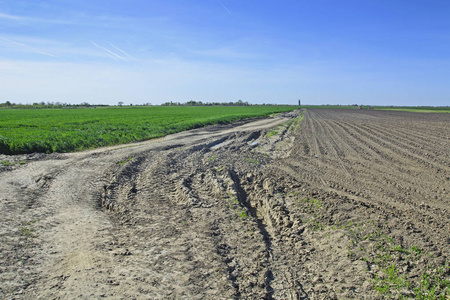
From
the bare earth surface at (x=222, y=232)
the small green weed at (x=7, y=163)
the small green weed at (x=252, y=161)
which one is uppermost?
the small green weed at (x=7, y=163)

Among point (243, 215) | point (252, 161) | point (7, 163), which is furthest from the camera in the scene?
point (252, 161)

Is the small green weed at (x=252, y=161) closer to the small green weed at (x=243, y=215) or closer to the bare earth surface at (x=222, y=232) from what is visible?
the bare earth surface at (x=222, y=232)

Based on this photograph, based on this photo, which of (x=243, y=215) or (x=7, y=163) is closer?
(x=243, y=215)

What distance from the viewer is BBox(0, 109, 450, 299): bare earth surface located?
3535 millimetres

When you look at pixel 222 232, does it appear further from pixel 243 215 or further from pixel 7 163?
pixel 7 163

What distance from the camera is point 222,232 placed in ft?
16.5

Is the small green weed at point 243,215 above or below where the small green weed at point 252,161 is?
below

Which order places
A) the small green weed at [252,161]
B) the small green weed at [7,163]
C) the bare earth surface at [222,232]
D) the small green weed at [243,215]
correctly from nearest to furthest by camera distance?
the bare earth surface at [222,232] < the small green weed at [243,215] < the small green weed at [7,163] < the small green weed at [252,161]

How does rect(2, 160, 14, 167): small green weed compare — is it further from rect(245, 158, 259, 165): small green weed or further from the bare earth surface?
rect(245, 158, 259, 165): small green weed

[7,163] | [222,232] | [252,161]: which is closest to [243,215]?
[222,232]

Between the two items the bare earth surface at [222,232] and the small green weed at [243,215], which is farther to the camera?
the small green weed at [243,215]

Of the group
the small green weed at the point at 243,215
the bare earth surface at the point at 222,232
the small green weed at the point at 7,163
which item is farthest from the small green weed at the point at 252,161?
the small green weed at the point at 7,163

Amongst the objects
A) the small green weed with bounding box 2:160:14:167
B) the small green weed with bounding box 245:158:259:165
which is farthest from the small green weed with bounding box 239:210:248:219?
the small green weed with bounding box 2:160:14:167

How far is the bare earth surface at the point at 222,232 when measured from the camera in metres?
3.54
